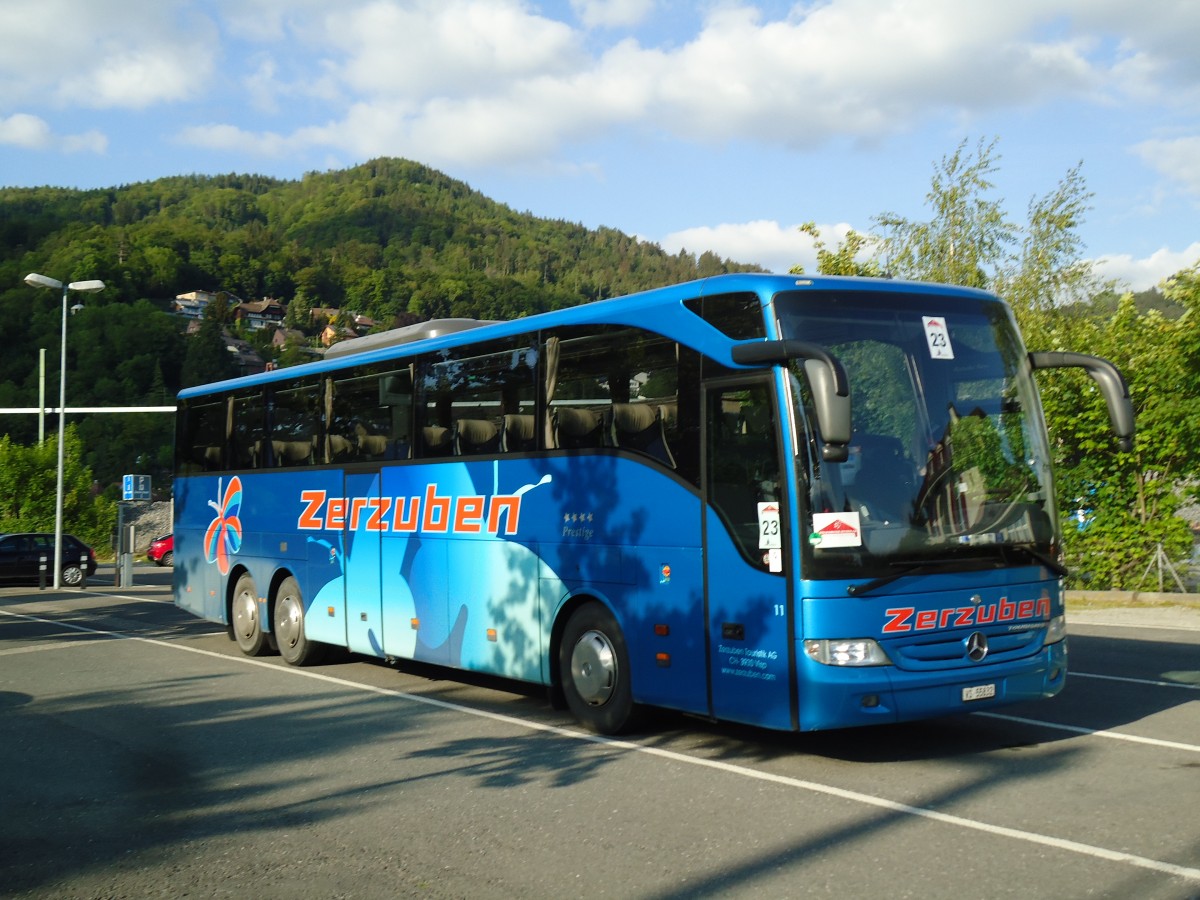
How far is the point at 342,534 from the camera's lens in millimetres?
13914

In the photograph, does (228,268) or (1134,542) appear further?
(228,268)

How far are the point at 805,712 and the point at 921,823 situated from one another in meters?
1.30

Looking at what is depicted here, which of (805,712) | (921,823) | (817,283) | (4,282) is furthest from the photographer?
(4,282)

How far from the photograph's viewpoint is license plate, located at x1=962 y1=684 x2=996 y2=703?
8391mm

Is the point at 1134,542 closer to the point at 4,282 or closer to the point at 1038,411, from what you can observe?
the point at 1038,411

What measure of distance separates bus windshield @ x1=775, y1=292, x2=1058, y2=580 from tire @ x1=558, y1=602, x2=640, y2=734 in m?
2.25

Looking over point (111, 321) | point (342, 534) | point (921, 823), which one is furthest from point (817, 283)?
point (111, 321)

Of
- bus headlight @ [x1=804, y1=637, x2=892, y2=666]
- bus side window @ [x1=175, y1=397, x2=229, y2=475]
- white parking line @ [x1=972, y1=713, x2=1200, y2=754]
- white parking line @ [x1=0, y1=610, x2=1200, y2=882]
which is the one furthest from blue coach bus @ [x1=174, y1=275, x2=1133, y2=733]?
bus side window @ [x1=175, y1=397, x2=229, y2=475]

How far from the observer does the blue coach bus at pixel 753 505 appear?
26.6 feet

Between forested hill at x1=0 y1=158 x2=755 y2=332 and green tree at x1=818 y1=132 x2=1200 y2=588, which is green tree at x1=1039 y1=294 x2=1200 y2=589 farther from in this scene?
forested hill at x1=0 y1=158 x2=755 y2=332

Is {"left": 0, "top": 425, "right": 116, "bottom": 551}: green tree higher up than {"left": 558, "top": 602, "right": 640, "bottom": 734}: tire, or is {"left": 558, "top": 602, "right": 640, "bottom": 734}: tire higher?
{"left": 0, "top": 425, "right": 116, "bottom": 551}: green tree

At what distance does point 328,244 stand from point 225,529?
153216mm

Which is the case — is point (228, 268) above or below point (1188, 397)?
above

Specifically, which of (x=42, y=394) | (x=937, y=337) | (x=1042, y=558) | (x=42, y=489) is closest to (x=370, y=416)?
(x=937, y=337)
